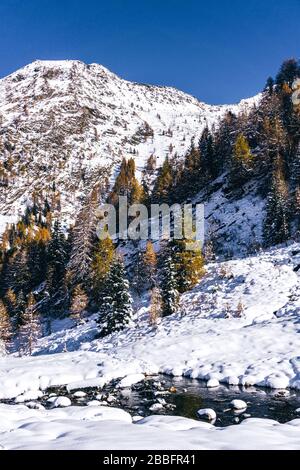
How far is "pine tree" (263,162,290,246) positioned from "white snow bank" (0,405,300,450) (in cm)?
4325

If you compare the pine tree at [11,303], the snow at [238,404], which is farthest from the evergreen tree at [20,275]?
the snow at [238,404]

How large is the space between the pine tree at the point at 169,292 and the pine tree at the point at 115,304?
412 cm

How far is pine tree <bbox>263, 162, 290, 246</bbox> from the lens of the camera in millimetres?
55375

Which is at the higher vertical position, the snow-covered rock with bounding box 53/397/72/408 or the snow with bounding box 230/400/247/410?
the snow with bounding box 230/400/247/410

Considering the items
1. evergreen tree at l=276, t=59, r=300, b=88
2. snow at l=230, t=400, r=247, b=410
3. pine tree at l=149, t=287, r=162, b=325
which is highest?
evergreen tree at l=276, t=59, r=300, b=88

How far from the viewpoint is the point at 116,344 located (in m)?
36.8

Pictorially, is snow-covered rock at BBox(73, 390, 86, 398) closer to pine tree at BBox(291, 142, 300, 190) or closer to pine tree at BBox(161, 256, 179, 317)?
pine tree at BBox(161, 256, 179, 317)

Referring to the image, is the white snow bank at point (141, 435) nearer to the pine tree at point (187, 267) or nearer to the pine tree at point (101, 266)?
the pine tree at point (187, 267)

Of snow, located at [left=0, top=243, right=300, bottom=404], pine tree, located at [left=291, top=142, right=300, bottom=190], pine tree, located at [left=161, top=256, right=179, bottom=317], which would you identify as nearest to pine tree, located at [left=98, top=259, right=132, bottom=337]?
snow, located at [left=0, top=243, right=300, bottom=404]

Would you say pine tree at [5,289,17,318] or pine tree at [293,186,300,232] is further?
pine tree at [5,289,17,318]

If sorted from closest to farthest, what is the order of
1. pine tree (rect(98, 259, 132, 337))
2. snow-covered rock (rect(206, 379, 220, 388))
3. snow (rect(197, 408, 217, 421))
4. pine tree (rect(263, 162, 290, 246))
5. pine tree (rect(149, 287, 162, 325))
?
snow (rect(197, 408, 217, 421)) → snow-covered rock (rect(206, 379, 220, 388)) → pine tree (rect(149, 287, 162, 325)) → pine tree (rect(98, 259, 132, 337)) → pine tree (rect(263, 162, 290, 246))

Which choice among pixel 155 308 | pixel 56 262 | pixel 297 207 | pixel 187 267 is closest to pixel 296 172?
pixel 297 207

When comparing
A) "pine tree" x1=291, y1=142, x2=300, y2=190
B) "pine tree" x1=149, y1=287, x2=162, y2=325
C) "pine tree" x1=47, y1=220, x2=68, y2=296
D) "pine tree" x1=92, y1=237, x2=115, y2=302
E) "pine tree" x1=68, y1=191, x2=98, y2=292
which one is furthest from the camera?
"pine tree" x1=47, y1=220, x2=68, y2=296
